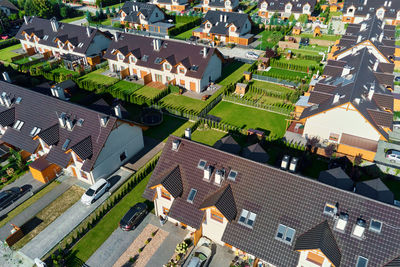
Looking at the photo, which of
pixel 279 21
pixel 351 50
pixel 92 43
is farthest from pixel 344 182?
pixel 279 21

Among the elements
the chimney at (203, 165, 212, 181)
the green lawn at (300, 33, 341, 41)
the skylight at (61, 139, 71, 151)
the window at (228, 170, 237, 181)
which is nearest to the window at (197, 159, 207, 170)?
the chimney at (203, 165, 212, 181)

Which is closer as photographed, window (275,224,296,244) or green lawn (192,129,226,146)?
window (275,224,296,244)

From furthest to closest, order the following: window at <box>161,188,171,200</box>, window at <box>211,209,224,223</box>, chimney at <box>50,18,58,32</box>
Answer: chimney at <box>50,18,58,32</box>, window at <box>161,188,171,200</box>, window at <box>211,209,224,223</box>

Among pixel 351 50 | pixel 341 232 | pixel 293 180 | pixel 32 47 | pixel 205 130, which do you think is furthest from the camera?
pixel 32 47

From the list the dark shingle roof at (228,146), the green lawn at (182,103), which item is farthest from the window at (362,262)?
the green lawn at (182,103)

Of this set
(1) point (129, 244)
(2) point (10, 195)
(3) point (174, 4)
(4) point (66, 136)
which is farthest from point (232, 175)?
(3) point (174, 4)

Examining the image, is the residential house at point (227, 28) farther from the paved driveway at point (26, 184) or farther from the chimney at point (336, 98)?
the paved driveway at point (26, 184)

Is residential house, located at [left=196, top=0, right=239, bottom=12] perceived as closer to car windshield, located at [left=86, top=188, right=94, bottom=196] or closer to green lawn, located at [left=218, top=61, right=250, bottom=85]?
green lawn, located at [left=218, top=61, right=250, bottom=85]

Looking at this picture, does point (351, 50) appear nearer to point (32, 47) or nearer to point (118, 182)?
point (118, 182)
